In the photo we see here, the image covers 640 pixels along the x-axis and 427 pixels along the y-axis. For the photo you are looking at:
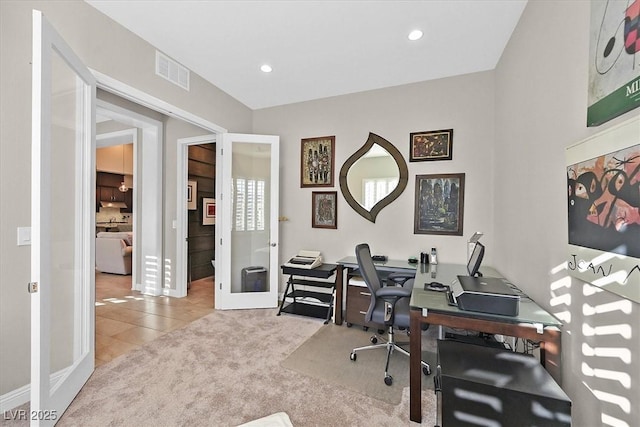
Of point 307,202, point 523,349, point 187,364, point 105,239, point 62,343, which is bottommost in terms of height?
point 187,364

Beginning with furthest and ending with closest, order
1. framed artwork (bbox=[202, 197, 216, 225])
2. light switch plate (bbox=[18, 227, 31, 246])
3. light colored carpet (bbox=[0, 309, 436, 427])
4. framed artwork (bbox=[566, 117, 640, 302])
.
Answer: framed artwork (bbox=[202, 197, 216, 225])
light switch plate (bbox=[18, 227, 31, 246])
light colored carpet (bbox=[0, 309, 436, 427])
framed artwork (bbox=[566, 117, 640, 302])

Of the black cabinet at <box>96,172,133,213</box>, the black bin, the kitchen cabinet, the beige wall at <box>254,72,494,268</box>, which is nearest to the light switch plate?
the black bin

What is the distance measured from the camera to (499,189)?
114 inches

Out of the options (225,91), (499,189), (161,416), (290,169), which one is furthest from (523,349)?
(225,91)

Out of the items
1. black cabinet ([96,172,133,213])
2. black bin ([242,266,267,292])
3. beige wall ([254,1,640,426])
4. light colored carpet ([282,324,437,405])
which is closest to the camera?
beige wall ([254,1,640,426])

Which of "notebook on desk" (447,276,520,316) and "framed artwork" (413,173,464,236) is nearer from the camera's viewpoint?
"notebook on desk" (447,276,520,316)

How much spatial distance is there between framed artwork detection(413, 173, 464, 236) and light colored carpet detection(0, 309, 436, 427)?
6.16 feet

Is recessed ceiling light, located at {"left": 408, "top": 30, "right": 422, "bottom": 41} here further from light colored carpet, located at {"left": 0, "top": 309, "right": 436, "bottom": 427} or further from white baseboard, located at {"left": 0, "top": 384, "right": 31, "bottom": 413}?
white baseboard, located at {"left": 0, "top": 384, "right": 31, "bottom": 413}

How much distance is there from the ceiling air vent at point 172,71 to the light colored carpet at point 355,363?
3157 millimetres

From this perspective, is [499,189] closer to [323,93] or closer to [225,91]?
[323,93]

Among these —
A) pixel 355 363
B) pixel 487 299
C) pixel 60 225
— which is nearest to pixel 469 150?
pixel 487 299

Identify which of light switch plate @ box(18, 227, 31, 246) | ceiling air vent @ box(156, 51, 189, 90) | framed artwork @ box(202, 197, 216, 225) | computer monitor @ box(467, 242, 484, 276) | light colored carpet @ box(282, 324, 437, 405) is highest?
ceiling air vent @ box(156, 51, 189, 90)

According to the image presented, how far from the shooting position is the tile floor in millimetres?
2795

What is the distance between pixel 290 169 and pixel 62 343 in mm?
3093
